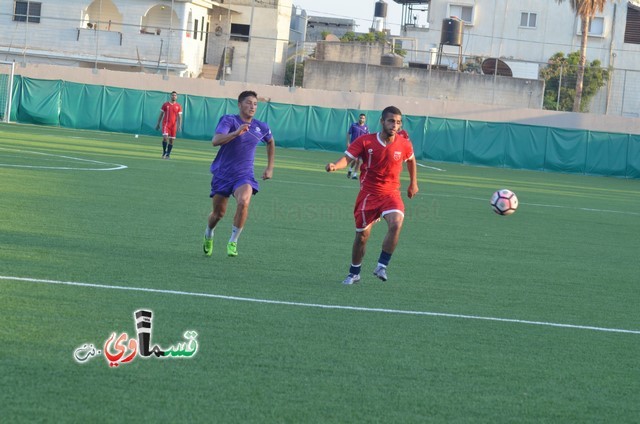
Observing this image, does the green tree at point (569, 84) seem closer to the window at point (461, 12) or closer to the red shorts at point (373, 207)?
the window at point (461, 12)

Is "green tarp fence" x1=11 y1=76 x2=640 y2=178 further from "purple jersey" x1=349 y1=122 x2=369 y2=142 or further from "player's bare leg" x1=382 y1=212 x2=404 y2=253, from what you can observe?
"player's bare leg" x1=382 y1=212 x2=404 y2=253

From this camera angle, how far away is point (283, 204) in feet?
62.4

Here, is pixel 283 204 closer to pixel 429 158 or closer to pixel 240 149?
pixel 240 149

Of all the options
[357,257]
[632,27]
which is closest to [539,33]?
[632,27]

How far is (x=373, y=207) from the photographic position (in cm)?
1071

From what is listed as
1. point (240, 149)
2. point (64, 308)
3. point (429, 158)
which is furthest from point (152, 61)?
point (64, 308)

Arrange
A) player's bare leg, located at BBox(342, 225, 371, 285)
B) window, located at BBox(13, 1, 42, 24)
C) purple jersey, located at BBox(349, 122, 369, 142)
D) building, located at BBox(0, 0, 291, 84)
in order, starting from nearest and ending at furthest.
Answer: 1. player's bare leg, located at BBox(342, 225, 371, 285)
2. purple jersey, located at BBox(349, 122, 369, 142)
3. building, located at BBox(0, 0, 291, 84)
4. window, located at BBox(13, 1, 42, 24)

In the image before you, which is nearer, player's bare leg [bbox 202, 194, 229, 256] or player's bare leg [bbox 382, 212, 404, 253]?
player's bare leg [bbox 382, 212, 404, 253]

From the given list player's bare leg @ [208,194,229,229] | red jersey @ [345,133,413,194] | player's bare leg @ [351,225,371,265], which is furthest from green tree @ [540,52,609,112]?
player's bare leg @ [351,225,371,265]

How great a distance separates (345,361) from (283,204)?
1206 cm

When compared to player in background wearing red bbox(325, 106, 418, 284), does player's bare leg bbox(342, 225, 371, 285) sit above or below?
below

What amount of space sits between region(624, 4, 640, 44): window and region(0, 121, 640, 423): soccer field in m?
52.1

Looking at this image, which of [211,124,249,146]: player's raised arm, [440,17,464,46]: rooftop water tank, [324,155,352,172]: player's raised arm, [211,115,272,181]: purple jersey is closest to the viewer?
[324,155,352,172]: player's raised arm

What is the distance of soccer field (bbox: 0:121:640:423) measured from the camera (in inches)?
236
